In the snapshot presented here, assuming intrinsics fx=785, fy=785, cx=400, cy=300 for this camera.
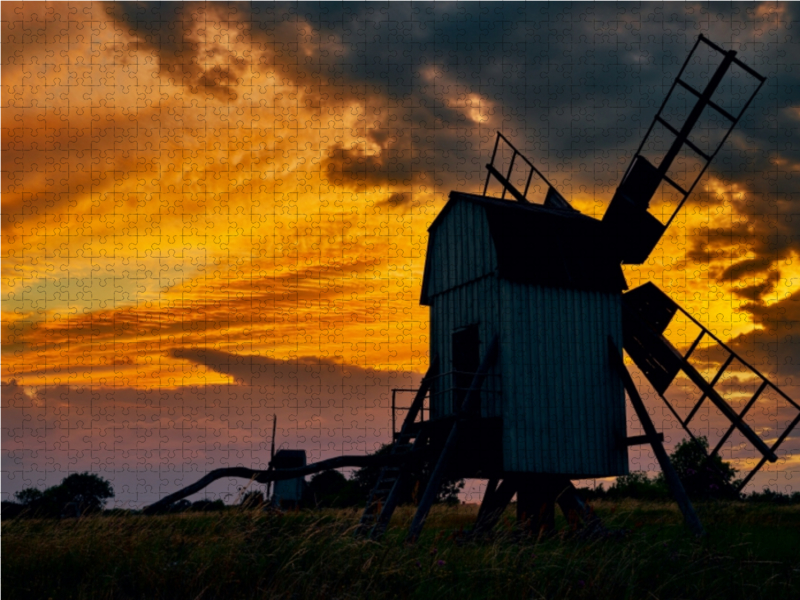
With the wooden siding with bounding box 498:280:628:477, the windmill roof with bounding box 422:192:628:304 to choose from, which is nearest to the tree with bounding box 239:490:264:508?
the wooden siding with bounding box 498:280:628:477

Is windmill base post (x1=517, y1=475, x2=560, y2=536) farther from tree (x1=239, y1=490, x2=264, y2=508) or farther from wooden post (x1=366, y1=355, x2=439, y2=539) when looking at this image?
tree (x1=239, y1=490, x2=264, y2=508)

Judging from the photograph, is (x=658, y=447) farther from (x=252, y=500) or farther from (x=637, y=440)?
(x=252, y=500)

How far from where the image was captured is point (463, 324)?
782 inches

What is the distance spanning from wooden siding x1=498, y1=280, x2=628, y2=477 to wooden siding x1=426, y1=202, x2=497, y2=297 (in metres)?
1.22

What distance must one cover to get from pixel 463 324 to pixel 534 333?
200 centimetres

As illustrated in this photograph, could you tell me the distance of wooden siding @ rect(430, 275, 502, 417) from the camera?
18500 millimetres

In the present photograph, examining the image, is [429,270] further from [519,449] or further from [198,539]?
[198,539]

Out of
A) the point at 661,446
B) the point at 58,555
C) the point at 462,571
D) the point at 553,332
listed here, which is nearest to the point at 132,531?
the point at 58,555

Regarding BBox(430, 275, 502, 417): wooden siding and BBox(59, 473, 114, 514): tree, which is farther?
BBox(59, 473, 114, 514): tree

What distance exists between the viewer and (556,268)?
1941 cm

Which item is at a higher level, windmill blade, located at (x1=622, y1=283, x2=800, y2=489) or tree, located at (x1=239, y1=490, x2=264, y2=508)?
windmill blade, located at (x1=622, y1=283, x2=800, y2=489)

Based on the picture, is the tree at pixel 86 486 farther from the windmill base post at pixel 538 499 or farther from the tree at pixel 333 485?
the windmill base post at pixel 538 499

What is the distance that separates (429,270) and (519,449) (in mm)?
6014

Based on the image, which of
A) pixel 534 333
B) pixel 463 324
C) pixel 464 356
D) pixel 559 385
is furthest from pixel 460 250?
pixel 559 385
